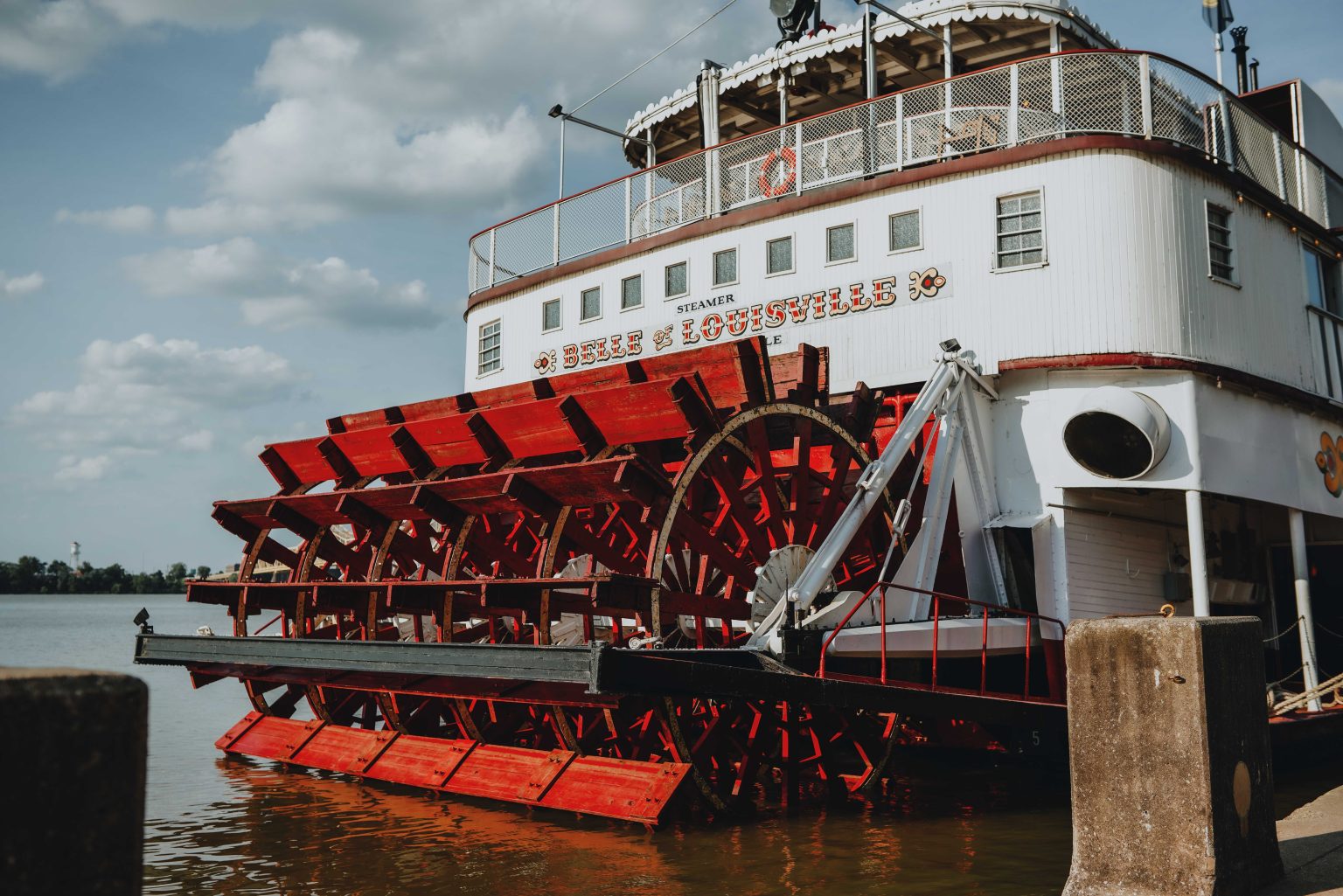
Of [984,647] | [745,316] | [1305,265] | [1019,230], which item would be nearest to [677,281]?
[745,316]

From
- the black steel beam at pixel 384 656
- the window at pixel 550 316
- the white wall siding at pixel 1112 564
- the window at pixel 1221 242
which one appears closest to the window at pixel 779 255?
the window at pixel 550 316

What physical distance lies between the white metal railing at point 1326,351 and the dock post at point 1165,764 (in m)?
7.01

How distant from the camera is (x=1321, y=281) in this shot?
10.3m

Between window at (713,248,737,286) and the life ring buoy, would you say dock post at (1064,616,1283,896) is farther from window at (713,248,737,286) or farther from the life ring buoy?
the life ring buoy

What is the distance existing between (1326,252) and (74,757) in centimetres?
1101

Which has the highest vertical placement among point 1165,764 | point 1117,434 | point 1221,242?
point 1221,242

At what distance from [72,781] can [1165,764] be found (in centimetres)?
303

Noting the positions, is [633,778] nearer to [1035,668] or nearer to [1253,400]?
[1035,668]

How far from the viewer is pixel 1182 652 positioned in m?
3.60

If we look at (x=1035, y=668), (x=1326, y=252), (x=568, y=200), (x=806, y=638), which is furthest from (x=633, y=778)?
(x=1326, y=252)

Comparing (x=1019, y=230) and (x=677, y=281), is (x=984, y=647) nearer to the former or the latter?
(x=1019, y=230)

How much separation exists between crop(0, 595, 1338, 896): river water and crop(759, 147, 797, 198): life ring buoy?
15.4 ft

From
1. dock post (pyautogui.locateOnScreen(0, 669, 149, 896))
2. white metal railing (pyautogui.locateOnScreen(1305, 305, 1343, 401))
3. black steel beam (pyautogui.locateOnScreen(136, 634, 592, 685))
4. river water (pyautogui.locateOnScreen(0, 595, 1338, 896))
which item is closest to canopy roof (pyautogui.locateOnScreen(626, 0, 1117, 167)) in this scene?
white metal railing (pyautogui.locateOnScreen(1305, 305, 1343, 401))

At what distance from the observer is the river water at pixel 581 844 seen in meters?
5.51
